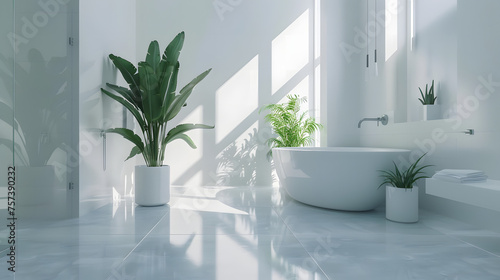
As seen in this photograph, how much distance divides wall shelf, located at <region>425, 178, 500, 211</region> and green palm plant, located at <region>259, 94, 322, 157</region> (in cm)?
191

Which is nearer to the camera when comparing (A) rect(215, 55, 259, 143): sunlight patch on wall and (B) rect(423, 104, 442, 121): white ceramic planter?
(B) rect(423, 104, 442, 121): white ceramic planter

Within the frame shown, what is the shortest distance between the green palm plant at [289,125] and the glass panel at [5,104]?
2603 millimetres

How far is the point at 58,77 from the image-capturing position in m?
2.35

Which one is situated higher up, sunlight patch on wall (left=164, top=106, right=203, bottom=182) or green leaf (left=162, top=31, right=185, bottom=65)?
green leaf (left=162, top=31, right=185, bottom=65)

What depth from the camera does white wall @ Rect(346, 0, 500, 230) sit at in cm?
191

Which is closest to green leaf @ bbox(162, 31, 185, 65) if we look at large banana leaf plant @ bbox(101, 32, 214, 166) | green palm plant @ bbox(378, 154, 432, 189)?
large banana leaf plant @ bbox(101, 32, 214, 166)

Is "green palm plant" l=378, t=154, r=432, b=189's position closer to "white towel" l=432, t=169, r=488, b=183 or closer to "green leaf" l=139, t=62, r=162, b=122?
"white towel" l=432, t=169, r=488, b=183

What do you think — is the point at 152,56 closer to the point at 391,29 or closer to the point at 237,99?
the point at 237,99

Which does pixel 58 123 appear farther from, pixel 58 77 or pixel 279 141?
pixel 279 141

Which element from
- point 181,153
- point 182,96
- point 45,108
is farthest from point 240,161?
point 45,108

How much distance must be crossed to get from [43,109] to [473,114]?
3.10 metres

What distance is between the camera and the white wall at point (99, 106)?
249 centimetres

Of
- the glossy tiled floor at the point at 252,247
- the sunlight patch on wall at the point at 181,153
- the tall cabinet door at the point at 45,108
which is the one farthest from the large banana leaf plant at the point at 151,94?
the sunlight patch on wall at the point at 181,153

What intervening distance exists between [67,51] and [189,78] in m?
1.74
